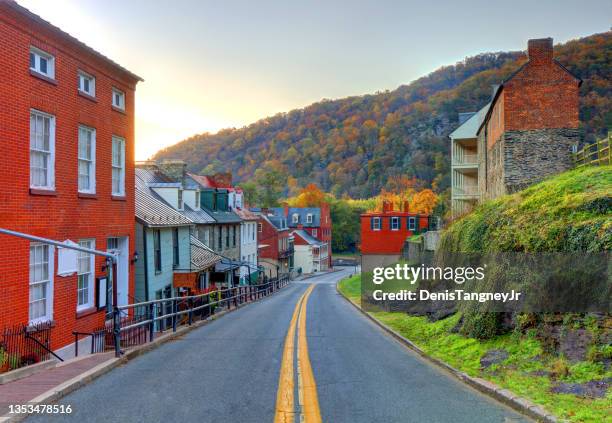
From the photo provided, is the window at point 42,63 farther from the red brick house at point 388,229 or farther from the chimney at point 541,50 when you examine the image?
the red brick house at point 388,229

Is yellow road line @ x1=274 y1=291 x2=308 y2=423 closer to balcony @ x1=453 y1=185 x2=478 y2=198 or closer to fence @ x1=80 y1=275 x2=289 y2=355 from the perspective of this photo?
fence @ x1=80 y1=275 x2=289 y2=355

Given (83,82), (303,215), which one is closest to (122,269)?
(83,82)

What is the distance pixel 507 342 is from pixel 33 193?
11179 mm

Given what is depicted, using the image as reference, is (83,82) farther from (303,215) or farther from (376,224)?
(303,215)

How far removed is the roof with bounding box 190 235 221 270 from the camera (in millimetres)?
27819

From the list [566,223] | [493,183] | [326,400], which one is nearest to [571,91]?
[493,183]

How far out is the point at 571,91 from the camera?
2548 cm

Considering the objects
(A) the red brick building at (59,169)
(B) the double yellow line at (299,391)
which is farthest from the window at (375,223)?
(B) the double yellow line at (299,391)

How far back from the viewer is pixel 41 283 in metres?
12.6

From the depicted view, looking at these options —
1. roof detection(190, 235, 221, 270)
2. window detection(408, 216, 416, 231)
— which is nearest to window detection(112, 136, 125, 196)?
roof detection(190, 235, 221, 270)

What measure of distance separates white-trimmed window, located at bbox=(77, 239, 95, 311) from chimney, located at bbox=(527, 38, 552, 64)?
Result: 2268 cm

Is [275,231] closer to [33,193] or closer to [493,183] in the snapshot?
[493,183]

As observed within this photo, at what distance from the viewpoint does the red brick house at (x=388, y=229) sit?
56656 mm

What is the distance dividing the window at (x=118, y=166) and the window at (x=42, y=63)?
418 centimetres
